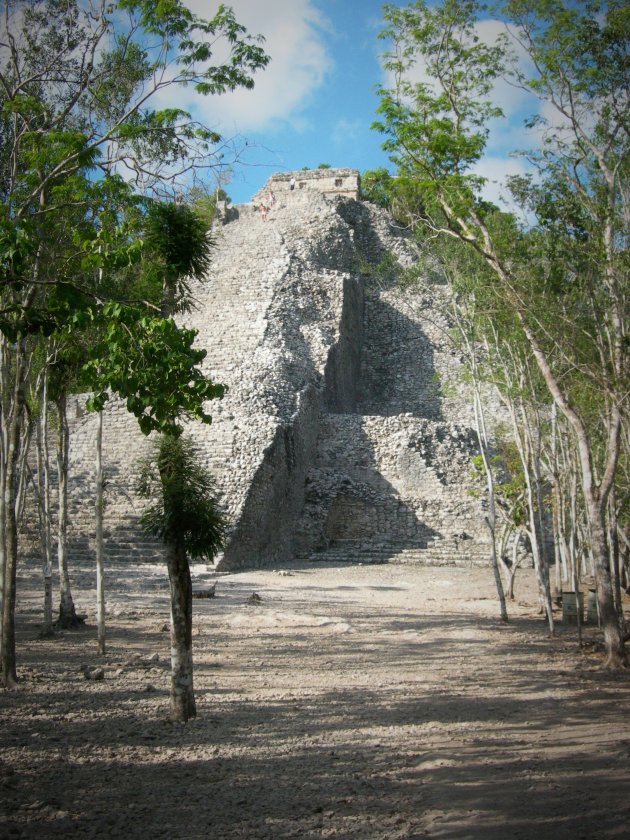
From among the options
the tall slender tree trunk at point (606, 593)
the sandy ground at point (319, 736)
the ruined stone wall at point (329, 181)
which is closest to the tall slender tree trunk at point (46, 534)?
the sandy ground at point (319, 736)

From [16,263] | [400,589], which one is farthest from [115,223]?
[400,589]

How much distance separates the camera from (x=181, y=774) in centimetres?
507

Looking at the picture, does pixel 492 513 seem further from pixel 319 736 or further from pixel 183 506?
pixel 183 506

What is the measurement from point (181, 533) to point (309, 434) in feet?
57.7

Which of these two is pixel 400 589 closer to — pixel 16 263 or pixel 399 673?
pixel 399 673

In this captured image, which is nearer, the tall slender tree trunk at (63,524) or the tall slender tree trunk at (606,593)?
the tall slender tree trunk at (606,593)

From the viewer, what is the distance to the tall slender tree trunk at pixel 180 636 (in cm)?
605

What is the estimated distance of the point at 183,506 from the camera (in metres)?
6.12

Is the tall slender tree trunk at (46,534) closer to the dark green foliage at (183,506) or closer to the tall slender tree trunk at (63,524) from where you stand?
the tall slender tree trunk at (63,524)

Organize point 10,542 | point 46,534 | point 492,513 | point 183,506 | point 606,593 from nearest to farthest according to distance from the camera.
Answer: point 183,506
point 10,542
point 606,593
point 46,534
point 492,513

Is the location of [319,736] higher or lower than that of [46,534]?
lower

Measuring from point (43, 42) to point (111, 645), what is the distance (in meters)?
6.47

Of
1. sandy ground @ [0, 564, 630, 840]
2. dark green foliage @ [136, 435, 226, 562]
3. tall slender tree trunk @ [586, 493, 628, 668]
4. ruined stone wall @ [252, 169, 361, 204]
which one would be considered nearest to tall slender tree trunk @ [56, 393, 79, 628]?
sandy ground @ [0, 564, 630, 840]

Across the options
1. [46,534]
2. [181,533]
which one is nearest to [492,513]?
[46,534]
